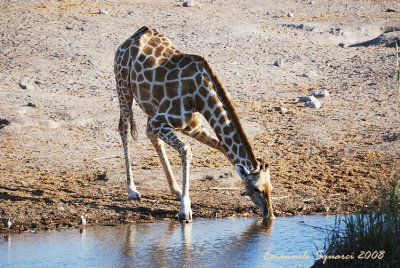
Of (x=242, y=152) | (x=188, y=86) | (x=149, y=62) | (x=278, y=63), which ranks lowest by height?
(x=242, y=152)

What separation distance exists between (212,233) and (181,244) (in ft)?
1.83

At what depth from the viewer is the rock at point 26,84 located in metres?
13.7

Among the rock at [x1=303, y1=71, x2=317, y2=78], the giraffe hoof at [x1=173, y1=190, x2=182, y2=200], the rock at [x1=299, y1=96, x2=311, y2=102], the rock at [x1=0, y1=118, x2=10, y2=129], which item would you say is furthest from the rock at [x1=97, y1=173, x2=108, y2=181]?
the rock at [x1=303, y1=71, x2=317, y2=78]

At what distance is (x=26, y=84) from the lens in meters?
13.8

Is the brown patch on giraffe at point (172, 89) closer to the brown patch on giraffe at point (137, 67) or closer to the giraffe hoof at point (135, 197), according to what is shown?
the brown patch on giraffe at point (137, 67)

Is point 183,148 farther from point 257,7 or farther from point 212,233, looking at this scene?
point 257,7

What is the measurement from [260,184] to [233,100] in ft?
20.5

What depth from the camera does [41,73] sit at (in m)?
14.6

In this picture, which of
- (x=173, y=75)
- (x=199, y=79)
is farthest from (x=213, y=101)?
(x=173, y=75)

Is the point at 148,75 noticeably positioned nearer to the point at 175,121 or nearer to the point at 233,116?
the point at 175,121

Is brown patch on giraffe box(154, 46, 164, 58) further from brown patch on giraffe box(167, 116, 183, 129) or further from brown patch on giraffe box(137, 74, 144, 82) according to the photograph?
brown patch on giraffe box(167, 116, 183, 129)

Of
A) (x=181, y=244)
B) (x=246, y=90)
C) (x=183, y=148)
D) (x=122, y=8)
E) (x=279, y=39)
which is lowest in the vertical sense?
(x=181, y=244)

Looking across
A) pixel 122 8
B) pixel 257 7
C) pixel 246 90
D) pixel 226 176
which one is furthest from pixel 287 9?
pixel 226 176

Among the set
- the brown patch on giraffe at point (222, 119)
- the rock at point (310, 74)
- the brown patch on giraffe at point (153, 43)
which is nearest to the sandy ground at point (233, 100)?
the rock at point (310, 74)
